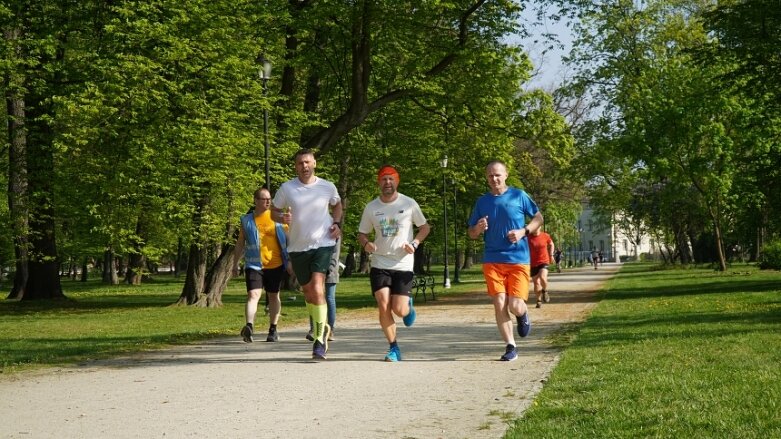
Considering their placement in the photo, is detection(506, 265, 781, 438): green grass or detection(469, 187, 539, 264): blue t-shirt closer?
detection(506, 265, 781, 438): green grass

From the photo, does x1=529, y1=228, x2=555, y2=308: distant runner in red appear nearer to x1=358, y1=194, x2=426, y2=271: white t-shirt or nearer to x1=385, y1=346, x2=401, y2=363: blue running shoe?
x1=385, y1=346, x2=401, y2=363: blue running shoe

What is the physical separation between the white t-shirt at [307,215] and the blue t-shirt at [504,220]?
1514mm

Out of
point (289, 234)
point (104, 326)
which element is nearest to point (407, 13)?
point (104, 326)

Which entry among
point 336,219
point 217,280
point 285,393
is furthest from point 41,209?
point 285,393

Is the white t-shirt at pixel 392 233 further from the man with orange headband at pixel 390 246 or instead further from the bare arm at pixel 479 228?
the bare arm at pixel 479 228

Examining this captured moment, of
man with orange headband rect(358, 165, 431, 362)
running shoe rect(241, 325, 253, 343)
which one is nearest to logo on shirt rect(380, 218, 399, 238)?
man with orange headband rect(358, 165, 431, 362)

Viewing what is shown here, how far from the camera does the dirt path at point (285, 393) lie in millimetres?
6363

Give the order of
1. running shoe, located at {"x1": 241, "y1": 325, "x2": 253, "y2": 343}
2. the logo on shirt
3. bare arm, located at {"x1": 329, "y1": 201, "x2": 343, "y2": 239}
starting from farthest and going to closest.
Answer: running shoe, located at {"x1": 241, "y1": 325, "x2": 253, "y2": 343} → bare arm, located at {"x1": 329, "y1": 201, "x2": 343, "y2": 239} → the logo on shirt

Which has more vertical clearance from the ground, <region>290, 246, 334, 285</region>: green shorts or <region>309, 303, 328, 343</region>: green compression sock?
<region>290, 246, 334, 285</region>: green shorts

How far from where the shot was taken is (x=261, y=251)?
12.9 m

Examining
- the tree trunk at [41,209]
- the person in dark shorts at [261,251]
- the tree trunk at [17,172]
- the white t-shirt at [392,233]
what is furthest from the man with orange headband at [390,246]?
the tree trunk at [17,172]

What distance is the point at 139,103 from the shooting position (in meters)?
22.4

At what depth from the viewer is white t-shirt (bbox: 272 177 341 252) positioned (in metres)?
10.2

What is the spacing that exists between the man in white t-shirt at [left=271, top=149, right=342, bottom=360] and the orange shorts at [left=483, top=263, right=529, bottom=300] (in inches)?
65.8
